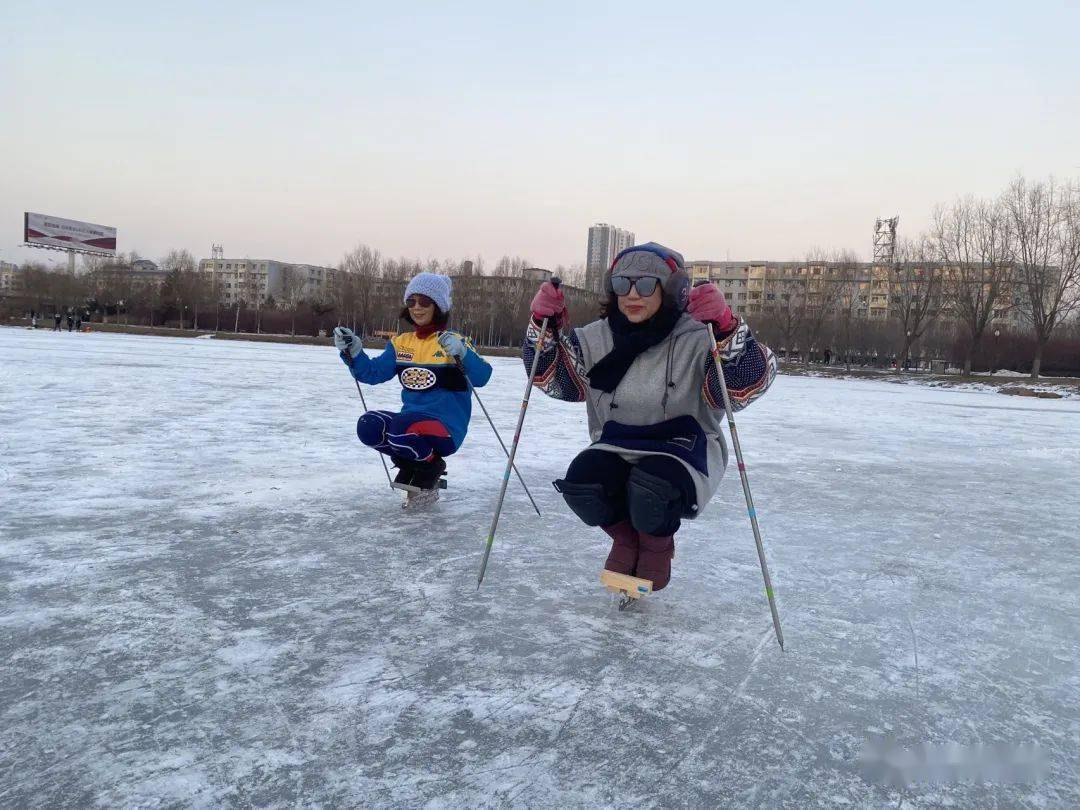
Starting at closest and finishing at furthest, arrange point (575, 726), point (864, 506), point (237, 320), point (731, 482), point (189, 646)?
point (575, 726) < point (189, 646) < point (864, 506) < point (731, 482) < point (237, 320)

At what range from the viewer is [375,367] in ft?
15.6

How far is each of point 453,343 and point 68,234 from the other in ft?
290

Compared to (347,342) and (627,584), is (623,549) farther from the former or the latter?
(347,342)

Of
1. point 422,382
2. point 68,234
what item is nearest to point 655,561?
point 422,382

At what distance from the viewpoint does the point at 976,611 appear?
309 cm

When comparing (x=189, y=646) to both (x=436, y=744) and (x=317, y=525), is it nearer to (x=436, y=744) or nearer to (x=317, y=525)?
(x=436, y=744)

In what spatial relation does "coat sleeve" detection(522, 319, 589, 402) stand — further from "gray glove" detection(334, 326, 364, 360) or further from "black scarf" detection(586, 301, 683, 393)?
"gray glove" detection(334, 326, 364, 360)

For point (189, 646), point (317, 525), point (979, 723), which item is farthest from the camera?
point (317, 525)

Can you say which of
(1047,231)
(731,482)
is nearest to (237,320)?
(1047,231)

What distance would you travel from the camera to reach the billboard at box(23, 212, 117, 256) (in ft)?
237

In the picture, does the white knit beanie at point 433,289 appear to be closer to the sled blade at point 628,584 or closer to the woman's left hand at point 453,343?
the woman's left hand at point 453,343

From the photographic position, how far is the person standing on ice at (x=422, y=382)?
448 cm

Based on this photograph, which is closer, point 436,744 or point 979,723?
point 436,744

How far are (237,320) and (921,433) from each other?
64.2 m
